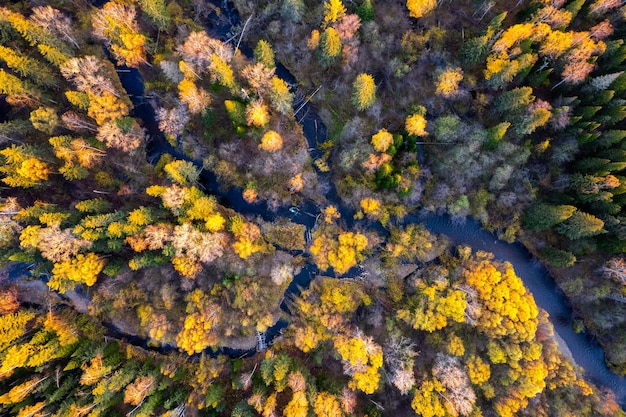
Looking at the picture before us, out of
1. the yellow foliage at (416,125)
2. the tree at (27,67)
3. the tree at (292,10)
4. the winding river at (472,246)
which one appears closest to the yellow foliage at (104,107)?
the winding river at (472,246)

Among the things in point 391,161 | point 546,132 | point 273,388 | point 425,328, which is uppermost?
point 546,132

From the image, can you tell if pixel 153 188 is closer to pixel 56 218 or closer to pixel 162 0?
pixel 56 218

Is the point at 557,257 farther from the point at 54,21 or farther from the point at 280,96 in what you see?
the point at 54,21

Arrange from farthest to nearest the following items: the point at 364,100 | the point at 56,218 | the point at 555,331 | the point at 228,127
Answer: the point at 555,331 → the point at 228,127 → the point at 364,100 → the point at 56,218

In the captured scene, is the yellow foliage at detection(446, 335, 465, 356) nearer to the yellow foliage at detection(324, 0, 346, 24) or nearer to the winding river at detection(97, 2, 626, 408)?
the winding river at detection(97, 2, 626, 408)

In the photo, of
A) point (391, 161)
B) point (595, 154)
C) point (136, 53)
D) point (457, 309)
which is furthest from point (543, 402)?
point (136, 53)

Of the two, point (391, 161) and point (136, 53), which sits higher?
point (391, 161)

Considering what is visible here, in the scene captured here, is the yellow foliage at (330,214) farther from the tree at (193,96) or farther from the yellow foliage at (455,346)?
the yellow foliage at (455,346)

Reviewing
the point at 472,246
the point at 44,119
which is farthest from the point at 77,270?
the point at 472,246
